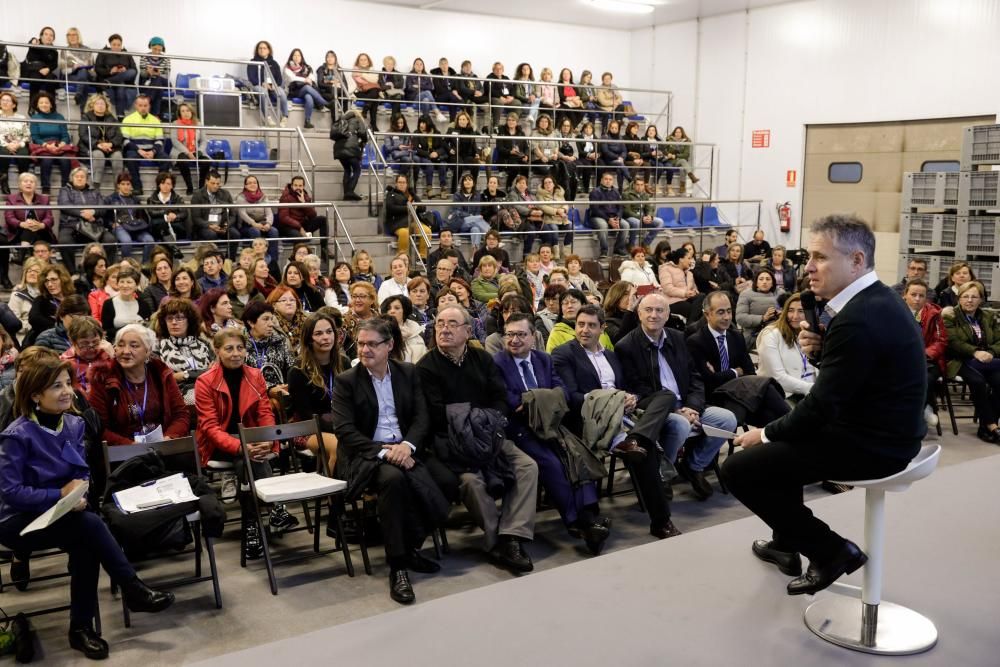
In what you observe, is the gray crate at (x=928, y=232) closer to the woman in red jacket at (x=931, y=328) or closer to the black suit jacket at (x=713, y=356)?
the woman in red jacket at (x=931, y=328)

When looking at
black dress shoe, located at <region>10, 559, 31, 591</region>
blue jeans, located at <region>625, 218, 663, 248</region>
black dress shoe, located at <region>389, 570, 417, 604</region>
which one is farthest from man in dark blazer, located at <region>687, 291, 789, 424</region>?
blue jeans, located at <region>625, 218, 663, 248</region>

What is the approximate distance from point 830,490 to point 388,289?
4.28m

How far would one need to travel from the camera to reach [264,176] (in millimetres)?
12242

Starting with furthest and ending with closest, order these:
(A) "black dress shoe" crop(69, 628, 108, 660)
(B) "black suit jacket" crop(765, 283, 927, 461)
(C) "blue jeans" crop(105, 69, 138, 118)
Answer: (C) "blue jeans" crop(105, 69, 138, 118) → (A) "black dress shoe" crop(69, 628, 108, 660) → (B) "black suit jacket" crop(765, 283, 927, 461)

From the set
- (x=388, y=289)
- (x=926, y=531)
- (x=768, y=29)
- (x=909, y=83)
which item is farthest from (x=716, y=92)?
(x=926, y=531)

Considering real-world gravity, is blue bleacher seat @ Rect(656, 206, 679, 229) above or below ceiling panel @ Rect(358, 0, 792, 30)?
below

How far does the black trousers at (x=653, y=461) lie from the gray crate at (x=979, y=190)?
21.5 ft

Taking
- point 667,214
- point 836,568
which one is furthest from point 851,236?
point 667,214

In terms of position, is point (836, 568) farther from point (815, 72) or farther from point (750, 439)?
point (815, 72)

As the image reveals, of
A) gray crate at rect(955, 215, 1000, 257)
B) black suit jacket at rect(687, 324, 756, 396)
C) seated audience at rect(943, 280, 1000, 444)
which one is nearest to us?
black suit jacket at rect(687, 324, 756, 396)

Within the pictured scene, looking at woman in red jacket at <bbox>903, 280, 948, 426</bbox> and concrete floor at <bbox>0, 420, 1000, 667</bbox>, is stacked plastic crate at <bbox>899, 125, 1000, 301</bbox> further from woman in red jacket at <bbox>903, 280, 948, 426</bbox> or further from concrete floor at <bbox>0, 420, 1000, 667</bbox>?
concrete floor at <bbox>0, 420, 1000, 667</bbox>

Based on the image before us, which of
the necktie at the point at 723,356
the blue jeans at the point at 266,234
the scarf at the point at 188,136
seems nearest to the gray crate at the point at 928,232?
the necktie at the point at 723,356

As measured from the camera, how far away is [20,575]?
4258 millimetres

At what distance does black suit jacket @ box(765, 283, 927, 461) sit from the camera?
2828 millimetres
